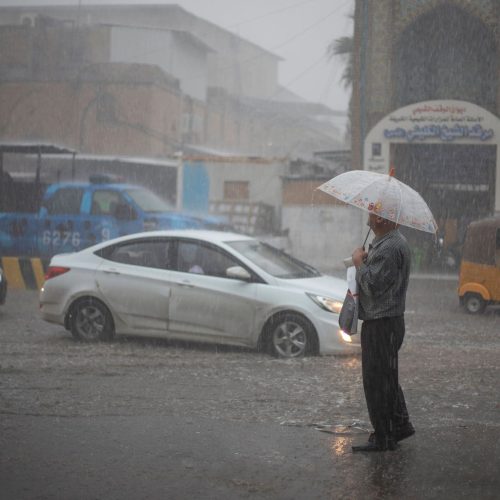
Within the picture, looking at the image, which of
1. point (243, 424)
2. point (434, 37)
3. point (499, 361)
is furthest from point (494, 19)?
point (243, 424)

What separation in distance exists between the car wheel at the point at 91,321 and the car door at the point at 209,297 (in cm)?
91

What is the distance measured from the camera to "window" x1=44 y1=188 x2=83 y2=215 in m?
19.0

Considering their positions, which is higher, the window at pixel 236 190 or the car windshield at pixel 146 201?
the window at pixel 236 190

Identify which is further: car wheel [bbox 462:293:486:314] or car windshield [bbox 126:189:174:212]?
car windshield [bbox 126:189:174:212]

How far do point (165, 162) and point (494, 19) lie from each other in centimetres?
1414

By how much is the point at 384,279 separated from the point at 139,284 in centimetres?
544

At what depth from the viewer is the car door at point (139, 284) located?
1054 centimetres

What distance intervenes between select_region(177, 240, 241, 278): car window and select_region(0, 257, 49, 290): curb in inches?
328

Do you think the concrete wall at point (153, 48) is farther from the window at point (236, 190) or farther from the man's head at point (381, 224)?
the man's head at point (381, 224)

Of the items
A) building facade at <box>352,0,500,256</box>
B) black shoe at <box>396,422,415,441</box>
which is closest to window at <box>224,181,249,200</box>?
building facade at <box>352,0,500,256</box>

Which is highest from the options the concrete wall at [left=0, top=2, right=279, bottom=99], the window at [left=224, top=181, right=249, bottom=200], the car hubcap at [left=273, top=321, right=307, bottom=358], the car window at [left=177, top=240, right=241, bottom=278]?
the concrete wall at [left=0, top=2, right=279, bottom=99]

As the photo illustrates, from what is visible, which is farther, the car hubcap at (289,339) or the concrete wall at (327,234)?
the concrete wall at (327,234)

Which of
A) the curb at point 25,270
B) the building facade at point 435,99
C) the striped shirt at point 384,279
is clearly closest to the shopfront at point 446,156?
the building facade at point 435,99

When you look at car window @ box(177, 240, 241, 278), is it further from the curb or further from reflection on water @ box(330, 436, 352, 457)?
the curb
